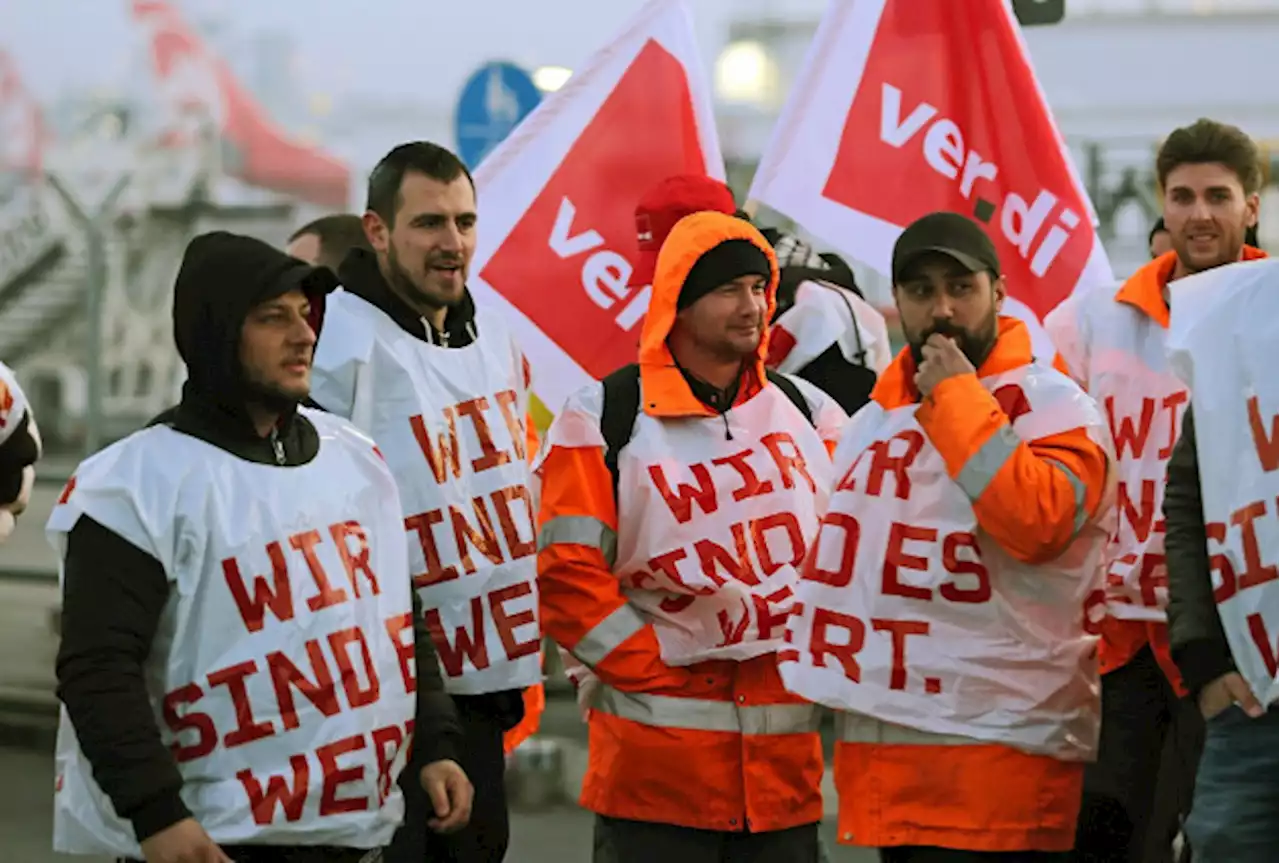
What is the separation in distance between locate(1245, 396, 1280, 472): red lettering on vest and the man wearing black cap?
0.39 meters

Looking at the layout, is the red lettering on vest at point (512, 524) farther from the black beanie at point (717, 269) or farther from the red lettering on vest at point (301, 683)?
the red lettering on vest at point (301, 683)

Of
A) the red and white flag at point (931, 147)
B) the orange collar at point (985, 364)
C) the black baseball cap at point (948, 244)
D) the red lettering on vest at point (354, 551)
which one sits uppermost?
the red and white flag at point (931, 147)

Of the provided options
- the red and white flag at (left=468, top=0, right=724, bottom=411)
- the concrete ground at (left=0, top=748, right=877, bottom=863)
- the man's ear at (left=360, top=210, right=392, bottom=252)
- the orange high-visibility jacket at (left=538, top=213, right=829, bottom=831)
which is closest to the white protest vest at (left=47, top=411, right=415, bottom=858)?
the orange high-visibility jacket at (left=538, top=213, right=829, bottom=831)

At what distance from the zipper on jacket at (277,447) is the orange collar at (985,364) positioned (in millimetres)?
1364

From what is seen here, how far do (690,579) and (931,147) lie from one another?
2.04m

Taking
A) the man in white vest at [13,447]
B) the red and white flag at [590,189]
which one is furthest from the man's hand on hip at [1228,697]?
the red and white flag at [590,189]

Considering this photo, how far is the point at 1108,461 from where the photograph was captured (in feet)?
15.0

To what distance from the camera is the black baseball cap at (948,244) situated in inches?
181

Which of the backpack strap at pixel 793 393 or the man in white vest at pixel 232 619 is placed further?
the backpack strap at pixel 793 393

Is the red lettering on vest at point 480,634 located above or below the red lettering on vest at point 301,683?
below

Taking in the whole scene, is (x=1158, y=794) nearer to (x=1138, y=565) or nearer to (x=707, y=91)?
(x=1138, y=565)

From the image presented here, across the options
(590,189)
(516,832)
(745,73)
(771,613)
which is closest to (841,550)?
(771,613)

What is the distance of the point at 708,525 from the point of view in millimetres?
4996

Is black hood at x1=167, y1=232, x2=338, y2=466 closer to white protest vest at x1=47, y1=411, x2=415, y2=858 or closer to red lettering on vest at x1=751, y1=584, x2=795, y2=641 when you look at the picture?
white protest vest at x1=47, y1=411, x2=415, y2=858
